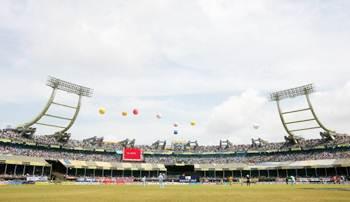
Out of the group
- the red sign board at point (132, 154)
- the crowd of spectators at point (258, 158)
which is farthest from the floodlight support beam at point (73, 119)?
the crowd of spectators at point (258, 158)

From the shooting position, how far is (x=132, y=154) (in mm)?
94812

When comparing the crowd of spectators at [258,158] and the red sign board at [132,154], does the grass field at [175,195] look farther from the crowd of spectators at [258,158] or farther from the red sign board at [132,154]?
the red sign board at [132,154]

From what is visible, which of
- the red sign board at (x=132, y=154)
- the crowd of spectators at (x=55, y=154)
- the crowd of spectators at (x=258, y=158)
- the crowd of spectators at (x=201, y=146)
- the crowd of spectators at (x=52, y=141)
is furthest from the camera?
the red sign board at (x=132, y=154)

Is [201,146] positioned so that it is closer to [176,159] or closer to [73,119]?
[176,159]

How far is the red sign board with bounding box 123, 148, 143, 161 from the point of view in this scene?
307 ft

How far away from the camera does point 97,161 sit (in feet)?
286

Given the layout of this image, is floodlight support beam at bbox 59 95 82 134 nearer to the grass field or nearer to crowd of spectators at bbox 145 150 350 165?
crowd of spectators at bbox 145 150 350 165

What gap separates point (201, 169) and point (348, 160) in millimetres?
37701

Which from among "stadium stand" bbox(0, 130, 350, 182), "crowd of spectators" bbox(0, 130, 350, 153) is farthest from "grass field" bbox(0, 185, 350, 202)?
"crowd of spectators" bbox(0, 130, 350, 153)

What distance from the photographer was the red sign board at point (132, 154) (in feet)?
307

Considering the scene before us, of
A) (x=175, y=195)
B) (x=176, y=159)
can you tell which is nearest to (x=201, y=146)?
(x=176, y=159)

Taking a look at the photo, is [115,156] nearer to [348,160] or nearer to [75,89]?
[75,89]

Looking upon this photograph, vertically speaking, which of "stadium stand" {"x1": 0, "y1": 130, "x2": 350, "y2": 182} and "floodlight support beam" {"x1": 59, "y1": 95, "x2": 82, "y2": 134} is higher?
"floodlight support beam" {"x1": 59, "y1": 95, "x2": 82, "y2": 134}

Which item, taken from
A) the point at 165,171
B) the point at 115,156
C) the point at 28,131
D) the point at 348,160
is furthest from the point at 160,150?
the point at 348,160
